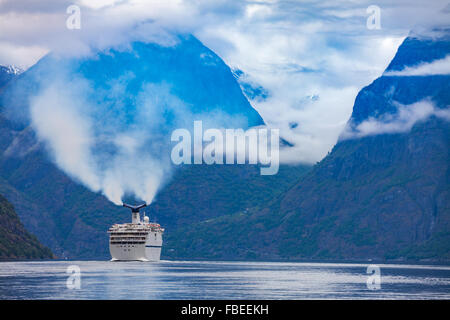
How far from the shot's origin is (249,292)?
18412 centimetres
